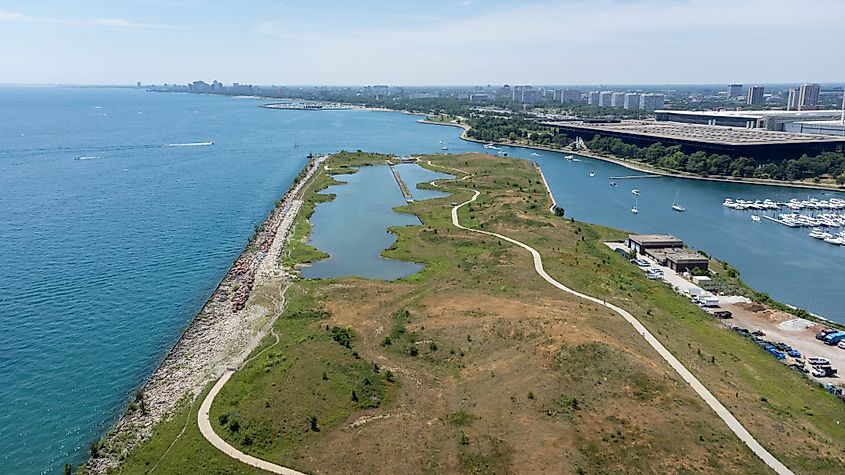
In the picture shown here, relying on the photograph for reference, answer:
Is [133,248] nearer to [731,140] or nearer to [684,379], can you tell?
[684,379]

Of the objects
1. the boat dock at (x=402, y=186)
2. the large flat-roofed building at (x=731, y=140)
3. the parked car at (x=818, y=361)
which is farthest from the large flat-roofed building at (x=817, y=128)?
the parked car at (x=818, y=361)

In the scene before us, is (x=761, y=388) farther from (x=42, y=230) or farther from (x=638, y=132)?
(x=638, y=132)

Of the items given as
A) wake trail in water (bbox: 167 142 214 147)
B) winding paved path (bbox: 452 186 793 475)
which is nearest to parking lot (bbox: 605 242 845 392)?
winding paved path (bbox: 452 186 793 475)

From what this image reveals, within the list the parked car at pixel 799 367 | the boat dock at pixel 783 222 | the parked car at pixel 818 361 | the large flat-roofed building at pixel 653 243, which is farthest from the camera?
the boat dock at pixel 783 222

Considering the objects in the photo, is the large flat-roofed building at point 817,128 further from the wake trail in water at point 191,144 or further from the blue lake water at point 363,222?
the wake trail in water at point 191,144

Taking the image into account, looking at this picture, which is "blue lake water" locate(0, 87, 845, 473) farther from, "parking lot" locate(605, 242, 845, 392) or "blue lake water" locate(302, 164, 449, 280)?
"parking lot" locate(605, 242, 845, 392)

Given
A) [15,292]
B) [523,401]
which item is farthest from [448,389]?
[15,292]
